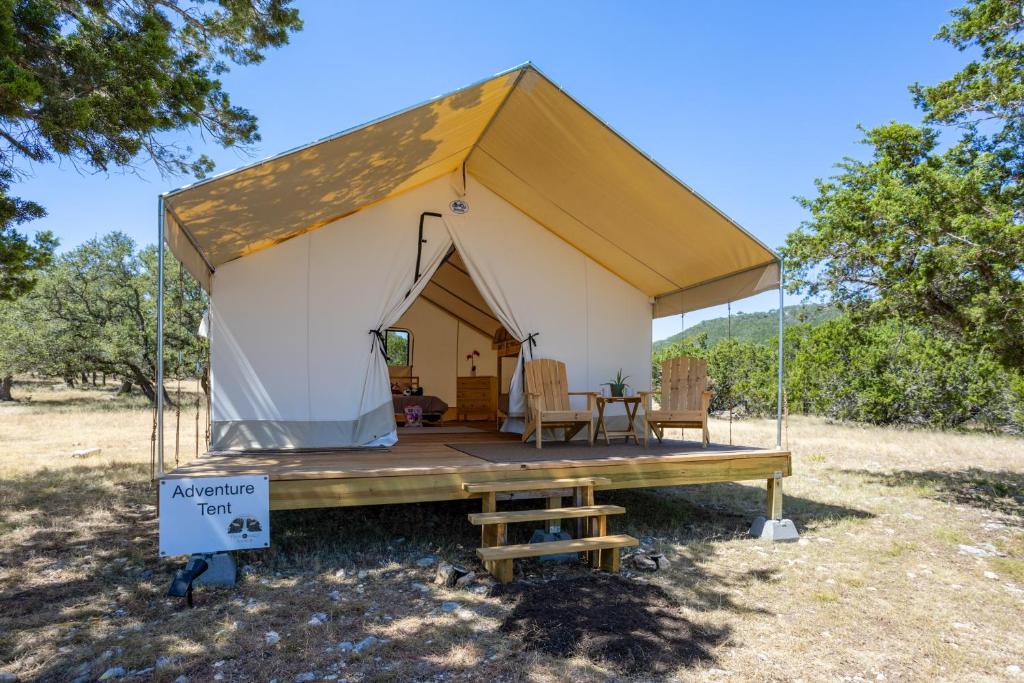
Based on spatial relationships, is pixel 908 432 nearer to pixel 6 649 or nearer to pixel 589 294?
pixel 589 294

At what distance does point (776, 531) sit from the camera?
471cm

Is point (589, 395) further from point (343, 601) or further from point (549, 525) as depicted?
point (343, 601)

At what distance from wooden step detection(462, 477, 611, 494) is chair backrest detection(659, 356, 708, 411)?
1.88m

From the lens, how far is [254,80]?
6223 millimetres

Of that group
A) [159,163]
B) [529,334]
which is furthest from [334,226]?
[529,334]

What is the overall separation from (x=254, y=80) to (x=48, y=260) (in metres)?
2.49

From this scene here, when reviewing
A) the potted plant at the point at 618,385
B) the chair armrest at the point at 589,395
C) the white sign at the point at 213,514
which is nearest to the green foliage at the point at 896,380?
the potted plant at the point at 618,385

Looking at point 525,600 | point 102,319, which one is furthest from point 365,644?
point 102,319

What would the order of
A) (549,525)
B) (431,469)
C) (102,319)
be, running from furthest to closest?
(102,319)
(549,525)
(431,469)

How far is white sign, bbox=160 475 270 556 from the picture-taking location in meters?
3.34

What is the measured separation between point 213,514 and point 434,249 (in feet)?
10.6

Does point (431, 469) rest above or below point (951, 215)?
below

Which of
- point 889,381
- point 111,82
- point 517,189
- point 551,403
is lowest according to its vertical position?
point 551,403

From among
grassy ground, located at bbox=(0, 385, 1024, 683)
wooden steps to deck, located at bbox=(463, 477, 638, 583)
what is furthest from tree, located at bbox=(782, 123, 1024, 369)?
wooden steps to deck, located at bbox=(463, 477, 638, 583)
